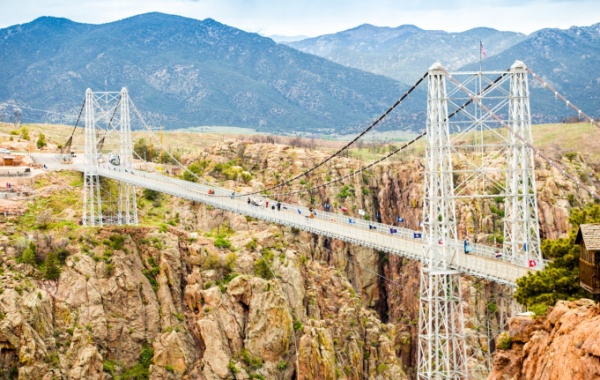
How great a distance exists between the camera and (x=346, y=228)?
50469 millimetres

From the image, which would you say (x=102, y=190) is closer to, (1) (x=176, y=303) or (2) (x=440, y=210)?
(1) (x=176, y=303)

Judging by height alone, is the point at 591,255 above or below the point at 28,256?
above

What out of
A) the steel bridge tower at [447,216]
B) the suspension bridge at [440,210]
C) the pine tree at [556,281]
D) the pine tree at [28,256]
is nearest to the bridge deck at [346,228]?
the suspension bridge at [440,210]

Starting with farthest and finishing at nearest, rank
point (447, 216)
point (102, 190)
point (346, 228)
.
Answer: point (102, 190) < point (346, 228) < point (447, 216)

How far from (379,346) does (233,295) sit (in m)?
10.5

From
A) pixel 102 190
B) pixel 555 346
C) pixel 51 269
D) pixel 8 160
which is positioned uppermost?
pixel 8 160

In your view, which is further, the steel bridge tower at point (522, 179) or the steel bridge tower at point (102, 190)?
the steel bridge tower at point (102, 190)

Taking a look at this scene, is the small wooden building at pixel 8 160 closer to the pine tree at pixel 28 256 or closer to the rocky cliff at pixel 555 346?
the pine tree at pixel 28 256

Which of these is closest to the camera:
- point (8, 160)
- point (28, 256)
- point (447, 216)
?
point (447, 216)

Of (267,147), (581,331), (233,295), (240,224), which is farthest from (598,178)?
(581,331)

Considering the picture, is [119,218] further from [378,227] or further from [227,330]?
[378,227]

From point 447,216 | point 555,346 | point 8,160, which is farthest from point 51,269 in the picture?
point 555,346

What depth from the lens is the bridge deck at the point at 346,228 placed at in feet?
135

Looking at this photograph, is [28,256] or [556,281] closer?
[556,281]
